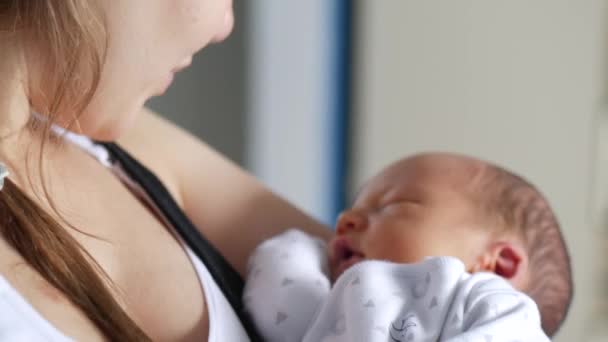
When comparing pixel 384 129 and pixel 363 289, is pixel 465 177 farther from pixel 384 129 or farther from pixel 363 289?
pixel 384 129

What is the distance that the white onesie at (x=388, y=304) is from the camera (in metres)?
0.78

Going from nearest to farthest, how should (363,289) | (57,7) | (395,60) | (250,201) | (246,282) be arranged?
(57,7) → (363,289) → (246,282) → (250,201) → (395,60)

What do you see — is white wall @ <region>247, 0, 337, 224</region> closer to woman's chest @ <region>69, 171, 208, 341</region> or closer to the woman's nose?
the woman's nose

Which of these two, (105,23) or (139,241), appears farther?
(139,241)

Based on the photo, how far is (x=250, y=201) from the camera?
1109mm

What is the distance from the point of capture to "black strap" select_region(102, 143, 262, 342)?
0.92 metres

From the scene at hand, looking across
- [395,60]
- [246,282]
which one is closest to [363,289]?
[246,282]

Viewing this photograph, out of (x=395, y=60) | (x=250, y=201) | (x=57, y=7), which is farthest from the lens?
(x=395, y=60)

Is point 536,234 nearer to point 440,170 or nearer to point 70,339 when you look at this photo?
point 440,170

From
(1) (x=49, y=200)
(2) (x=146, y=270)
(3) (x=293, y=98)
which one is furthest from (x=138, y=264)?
(3) (x=293, y=98)

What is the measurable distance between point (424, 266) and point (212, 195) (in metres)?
0.32

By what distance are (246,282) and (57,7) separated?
15.3 inches

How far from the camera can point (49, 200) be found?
30.0 inches

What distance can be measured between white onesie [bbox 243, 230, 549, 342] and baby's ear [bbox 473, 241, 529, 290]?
14cm
